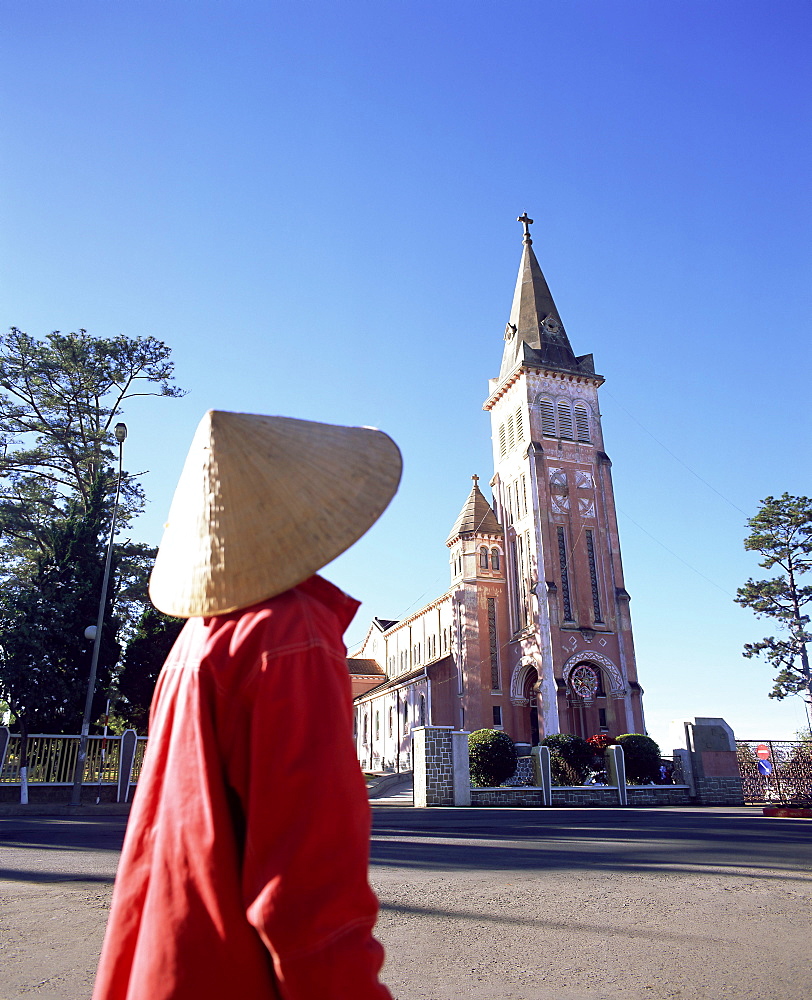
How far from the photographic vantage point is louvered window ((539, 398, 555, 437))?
3938 centimetres

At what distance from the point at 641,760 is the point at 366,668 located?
108 feet

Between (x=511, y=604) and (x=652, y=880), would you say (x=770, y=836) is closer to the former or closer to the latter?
(x=652, y=880)

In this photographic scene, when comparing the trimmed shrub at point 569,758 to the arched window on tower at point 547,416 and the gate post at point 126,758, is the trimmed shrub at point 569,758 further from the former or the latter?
the arched window on tower at point 547,416

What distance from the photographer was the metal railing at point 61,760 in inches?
709

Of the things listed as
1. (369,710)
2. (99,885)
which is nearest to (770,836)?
(99,885)

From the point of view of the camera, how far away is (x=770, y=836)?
10383 millimetres

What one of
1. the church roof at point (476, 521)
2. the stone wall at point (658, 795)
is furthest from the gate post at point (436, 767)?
the church roof at point (476, 521)

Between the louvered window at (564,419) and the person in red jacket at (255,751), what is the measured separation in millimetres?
38852

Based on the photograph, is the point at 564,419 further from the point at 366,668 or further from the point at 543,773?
the point at 366,668

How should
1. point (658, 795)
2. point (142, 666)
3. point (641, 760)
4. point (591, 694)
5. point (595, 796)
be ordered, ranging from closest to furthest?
point (595, 796) → point (658, 795) → point (142, 666) → point (641, 760) → point (591, 694)

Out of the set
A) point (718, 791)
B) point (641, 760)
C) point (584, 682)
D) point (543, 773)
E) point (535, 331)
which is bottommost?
point (718, 791)

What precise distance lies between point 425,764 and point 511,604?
20.3 meters

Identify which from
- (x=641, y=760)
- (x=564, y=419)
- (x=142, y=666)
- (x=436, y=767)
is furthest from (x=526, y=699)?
(x=142, y=666)

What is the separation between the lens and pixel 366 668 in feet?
182
